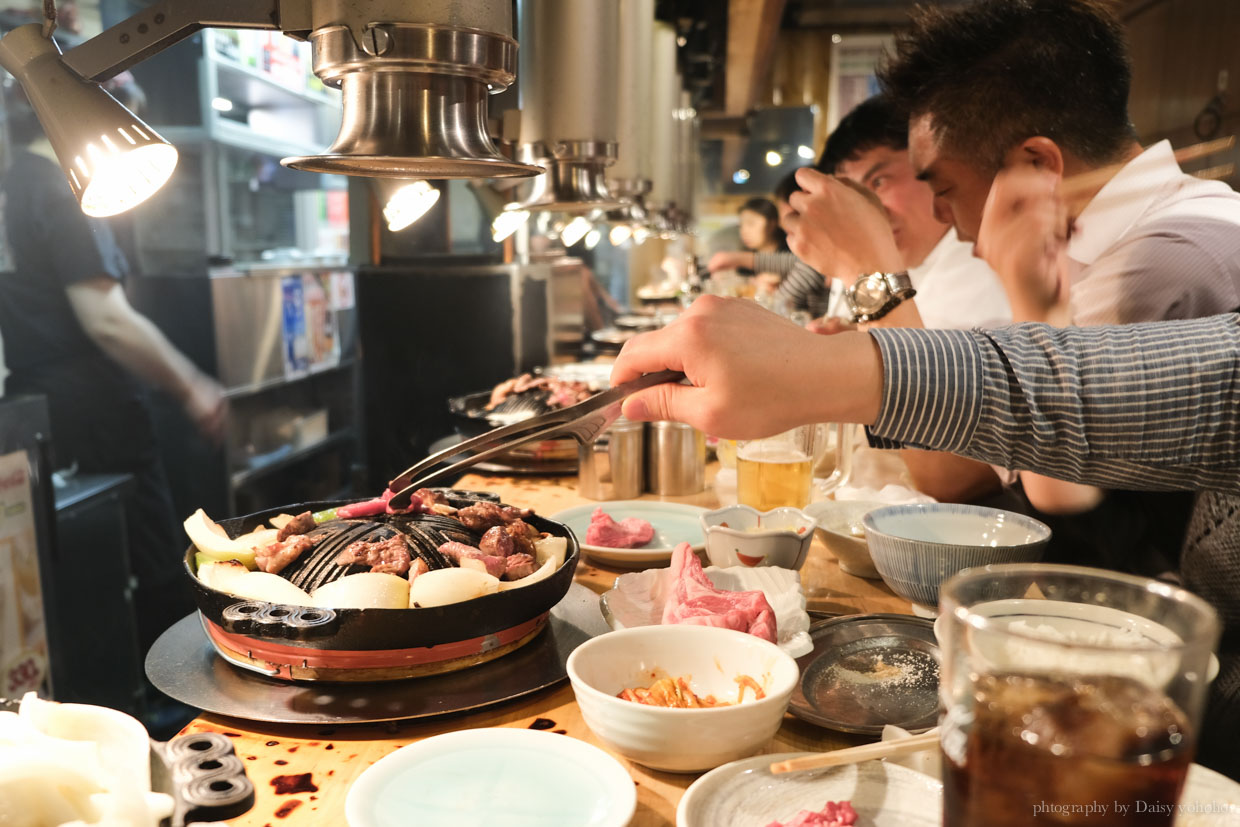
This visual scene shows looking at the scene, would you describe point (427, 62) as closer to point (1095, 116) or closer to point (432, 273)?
point (1095, 116)

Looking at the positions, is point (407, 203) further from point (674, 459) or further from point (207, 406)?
point (207, 406)

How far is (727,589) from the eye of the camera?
1.34 meters

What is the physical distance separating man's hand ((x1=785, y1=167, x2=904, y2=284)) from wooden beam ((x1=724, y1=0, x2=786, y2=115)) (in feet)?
8.19

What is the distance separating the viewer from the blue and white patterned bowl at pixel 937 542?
1.33 meters

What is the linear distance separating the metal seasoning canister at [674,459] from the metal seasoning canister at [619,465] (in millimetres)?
35

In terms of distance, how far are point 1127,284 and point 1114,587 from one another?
4.41ft

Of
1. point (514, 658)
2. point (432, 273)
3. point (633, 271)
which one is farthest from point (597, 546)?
point (633, 271)

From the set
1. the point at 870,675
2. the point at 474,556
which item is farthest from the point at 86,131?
the point at 870,675

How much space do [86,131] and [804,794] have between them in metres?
0.99

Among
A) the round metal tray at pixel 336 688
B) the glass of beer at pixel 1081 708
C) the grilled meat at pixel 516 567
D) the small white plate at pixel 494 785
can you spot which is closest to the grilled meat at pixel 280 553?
the round metal tray at pixel 336 688

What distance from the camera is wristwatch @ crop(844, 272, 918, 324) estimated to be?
2.35 m

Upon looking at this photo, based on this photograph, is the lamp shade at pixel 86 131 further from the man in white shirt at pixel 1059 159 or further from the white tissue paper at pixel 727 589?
the man in white shirt at pixel 1059 159

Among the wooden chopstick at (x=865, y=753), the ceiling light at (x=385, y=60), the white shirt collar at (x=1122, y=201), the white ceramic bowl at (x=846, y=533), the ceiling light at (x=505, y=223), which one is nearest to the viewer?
the wooden chopstick at (x=865, y=753)

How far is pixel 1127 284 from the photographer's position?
69.7 inches
